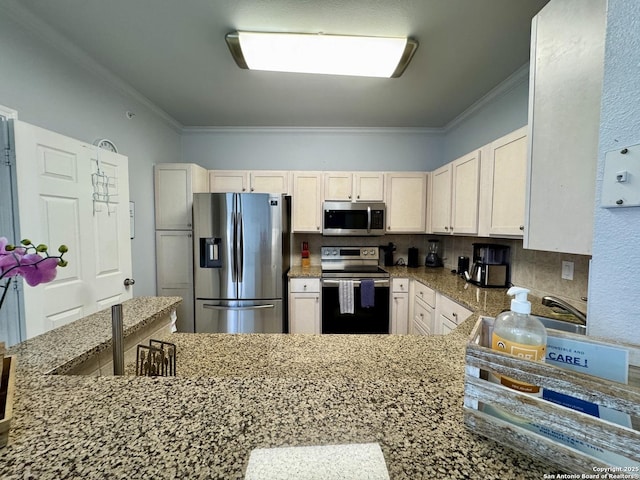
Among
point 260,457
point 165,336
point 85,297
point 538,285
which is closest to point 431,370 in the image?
point 260,457

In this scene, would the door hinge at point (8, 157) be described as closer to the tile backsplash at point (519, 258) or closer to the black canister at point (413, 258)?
the tile backsplash at point (519, 258)

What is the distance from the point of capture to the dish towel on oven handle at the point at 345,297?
256 centimetres

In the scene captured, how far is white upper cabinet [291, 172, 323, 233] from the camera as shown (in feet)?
9.74

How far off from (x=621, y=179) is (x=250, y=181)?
2916mm

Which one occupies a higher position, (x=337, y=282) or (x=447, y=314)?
(x=337, y=282)

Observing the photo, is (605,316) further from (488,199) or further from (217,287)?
(217,287)

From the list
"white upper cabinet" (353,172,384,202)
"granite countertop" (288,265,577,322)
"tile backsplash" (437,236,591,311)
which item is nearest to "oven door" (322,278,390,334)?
"granite countertop" (288,265,577,322)

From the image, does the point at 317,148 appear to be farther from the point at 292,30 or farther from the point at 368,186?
the point at 292,30

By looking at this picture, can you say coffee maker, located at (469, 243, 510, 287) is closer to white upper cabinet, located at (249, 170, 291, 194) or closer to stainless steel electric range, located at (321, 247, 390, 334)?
stainless steel electric range, located at (321, 247, 390, 334)

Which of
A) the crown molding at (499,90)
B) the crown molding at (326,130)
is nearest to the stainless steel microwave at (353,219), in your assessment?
the crown molding at (326,130)

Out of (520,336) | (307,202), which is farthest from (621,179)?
(307,202)

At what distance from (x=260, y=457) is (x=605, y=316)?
69 centimetres

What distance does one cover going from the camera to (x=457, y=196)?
7.73 feet

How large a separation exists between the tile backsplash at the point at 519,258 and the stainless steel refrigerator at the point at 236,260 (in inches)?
31.5
